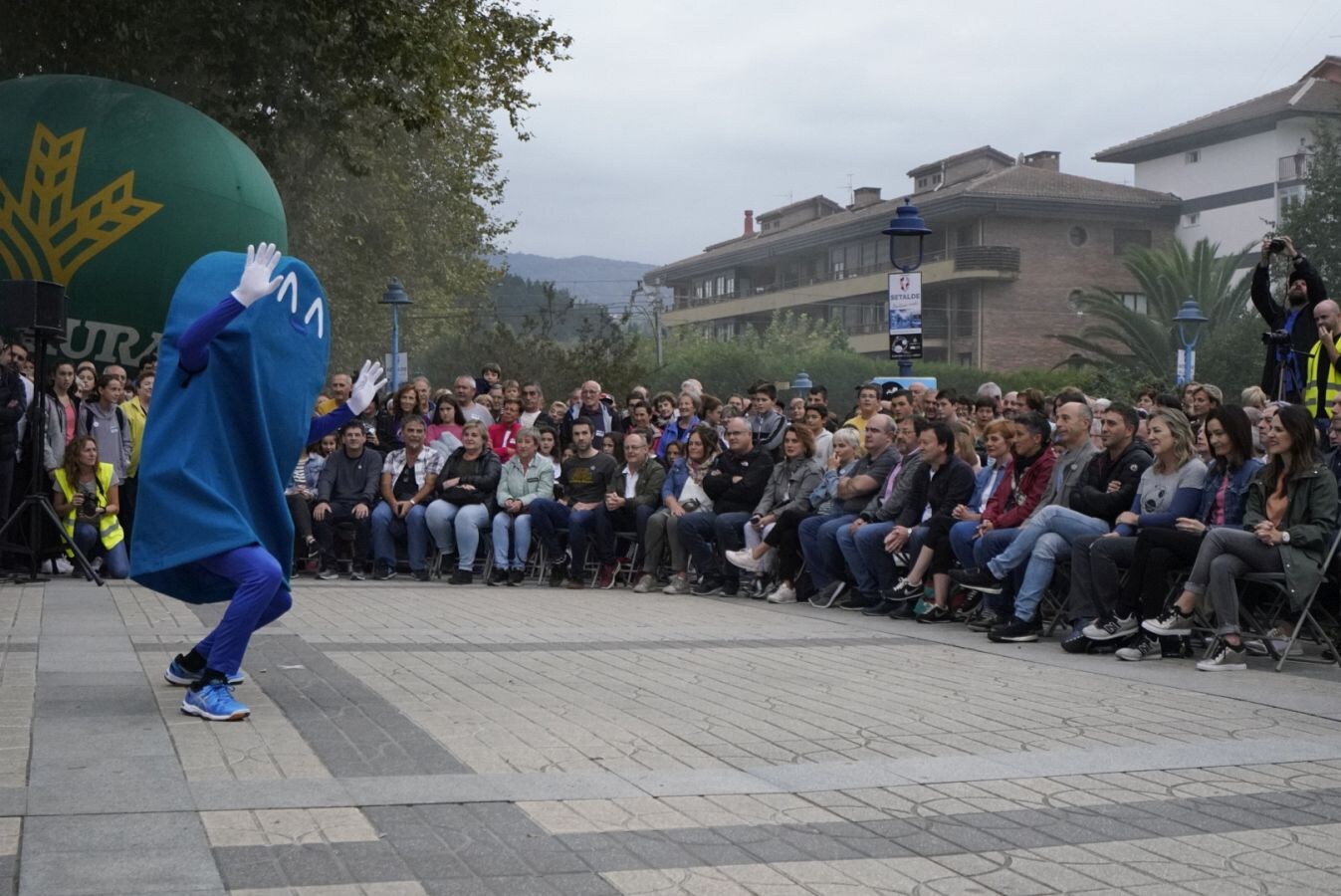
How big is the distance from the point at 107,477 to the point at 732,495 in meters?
5.86

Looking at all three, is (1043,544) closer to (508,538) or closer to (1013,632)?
(1013,632)

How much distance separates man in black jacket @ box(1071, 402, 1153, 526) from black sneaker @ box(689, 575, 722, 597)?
4.76 m

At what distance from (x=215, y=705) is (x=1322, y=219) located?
1729 inches

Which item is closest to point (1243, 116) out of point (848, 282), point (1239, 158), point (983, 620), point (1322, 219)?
point (1239, 158)

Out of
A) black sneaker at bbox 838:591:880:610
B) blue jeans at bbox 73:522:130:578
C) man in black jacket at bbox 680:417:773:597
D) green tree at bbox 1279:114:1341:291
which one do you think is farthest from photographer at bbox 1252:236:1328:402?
green tree at bbox 1279:114:1341:291

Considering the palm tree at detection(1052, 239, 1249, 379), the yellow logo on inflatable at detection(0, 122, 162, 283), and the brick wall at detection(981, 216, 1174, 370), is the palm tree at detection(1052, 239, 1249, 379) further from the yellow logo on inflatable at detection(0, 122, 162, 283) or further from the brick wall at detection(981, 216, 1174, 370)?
the yellow logo on inflatable at detection(0, 122, 162, 283)

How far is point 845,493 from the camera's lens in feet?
46.8

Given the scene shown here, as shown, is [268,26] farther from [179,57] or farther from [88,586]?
[88,586]

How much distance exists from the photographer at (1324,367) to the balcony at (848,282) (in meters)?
55.6

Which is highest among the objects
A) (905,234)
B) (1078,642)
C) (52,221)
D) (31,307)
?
(905,234)

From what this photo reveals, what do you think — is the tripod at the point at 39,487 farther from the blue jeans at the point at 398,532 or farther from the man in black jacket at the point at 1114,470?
the man in black jacket at the point at 1114,470

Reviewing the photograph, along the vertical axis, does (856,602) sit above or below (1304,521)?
below

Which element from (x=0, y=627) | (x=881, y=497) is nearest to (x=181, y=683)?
(x=0, y=627)

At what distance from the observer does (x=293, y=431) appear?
7836 mm
